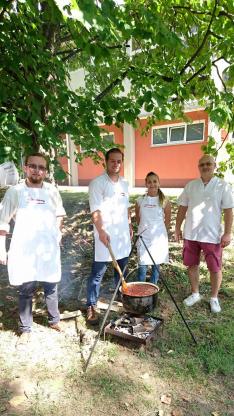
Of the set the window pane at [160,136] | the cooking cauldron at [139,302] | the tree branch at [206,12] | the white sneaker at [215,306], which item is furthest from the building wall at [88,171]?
the cooking cauldron at [139,302]

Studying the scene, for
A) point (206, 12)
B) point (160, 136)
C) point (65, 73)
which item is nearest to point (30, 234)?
point (65, 73)

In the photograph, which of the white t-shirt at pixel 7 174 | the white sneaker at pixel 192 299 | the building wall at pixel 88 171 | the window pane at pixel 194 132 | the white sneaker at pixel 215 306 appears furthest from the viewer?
the building wall at pixel 88 171

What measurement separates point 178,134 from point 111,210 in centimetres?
1001

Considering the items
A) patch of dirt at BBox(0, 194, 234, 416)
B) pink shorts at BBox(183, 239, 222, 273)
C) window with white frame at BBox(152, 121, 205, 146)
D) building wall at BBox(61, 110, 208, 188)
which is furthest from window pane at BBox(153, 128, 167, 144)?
patch of dirt at BBox(0, 194, 234, 416)

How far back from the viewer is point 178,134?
42.4ft

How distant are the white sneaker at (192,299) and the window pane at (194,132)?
9.08 m

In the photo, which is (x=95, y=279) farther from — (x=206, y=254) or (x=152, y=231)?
(x=206, y=254)

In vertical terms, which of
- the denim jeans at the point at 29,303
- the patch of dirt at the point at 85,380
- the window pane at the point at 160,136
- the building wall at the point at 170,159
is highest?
the window pane at the point at 160,136

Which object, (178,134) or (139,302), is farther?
(178,134)

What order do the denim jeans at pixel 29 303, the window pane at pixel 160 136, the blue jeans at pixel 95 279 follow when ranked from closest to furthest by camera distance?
the denim jeans at pixel 29 303 < the blue jeans at pixel 95 279 < the window pane at pixel 160 136

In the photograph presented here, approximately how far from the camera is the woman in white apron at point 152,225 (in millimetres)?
4289

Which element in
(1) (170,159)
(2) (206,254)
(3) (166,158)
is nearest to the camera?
(2) (206,254)

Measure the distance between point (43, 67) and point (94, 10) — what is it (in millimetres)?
2198

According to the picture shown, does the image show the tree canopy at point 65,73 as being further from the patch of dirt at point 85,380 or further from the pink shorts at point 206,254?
the patch of dirt at point 85,380
